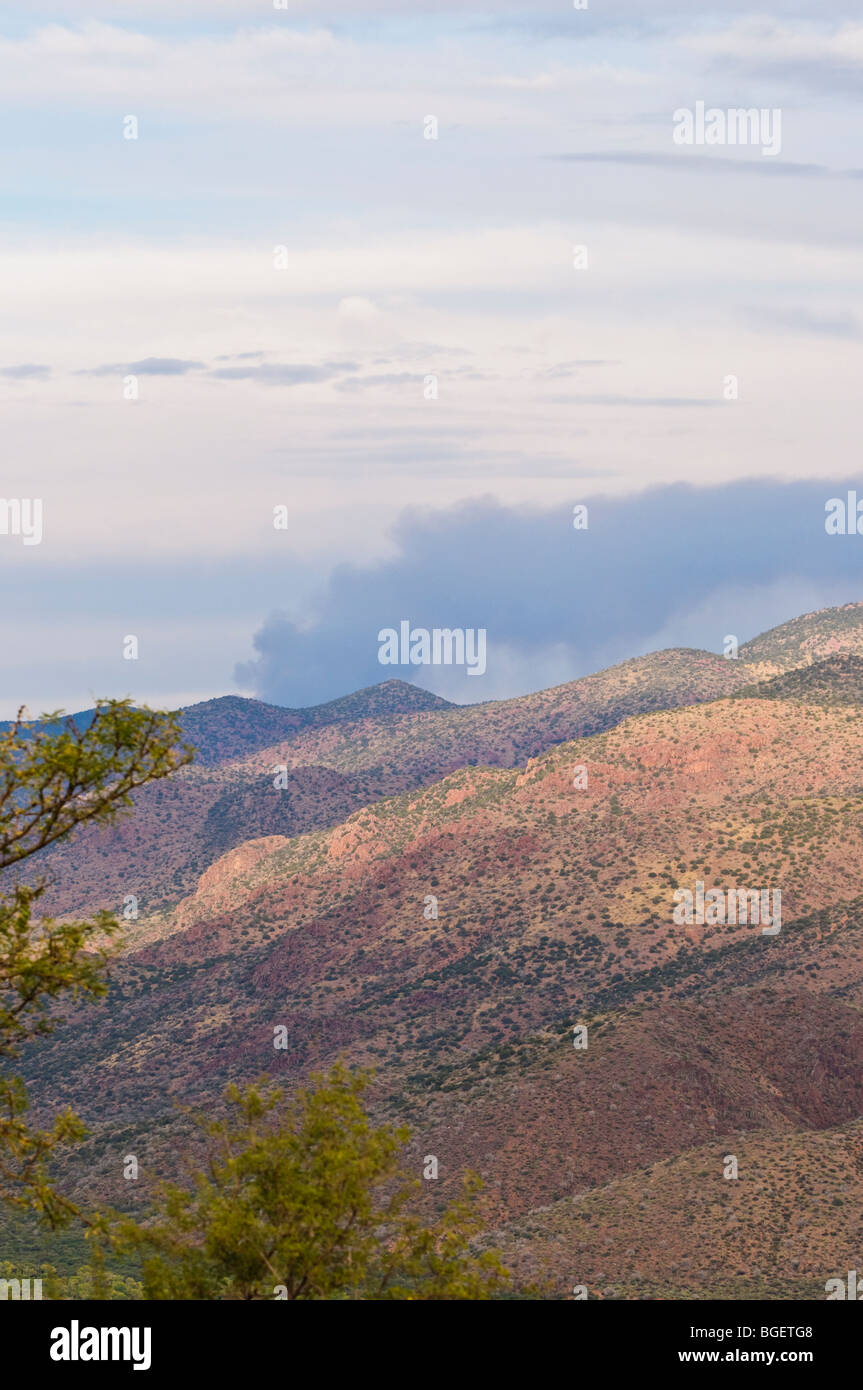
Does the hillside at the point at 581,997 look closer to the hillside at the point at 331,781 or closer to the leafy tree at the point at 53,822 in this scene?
the hillside at the point at 331,781

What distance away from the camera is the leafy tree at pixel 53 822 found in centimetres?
2303

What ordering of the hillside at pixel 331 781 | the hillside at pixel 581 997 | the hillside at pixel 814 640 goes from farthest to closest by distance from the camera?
the hillside at pixel 814 640
the hillside at pixel 331 781
the hillside at pixel 581 997

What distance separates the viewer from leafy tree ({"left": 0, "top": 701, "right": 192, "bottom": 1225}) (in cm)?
2303

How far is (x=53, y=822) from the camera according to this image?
23469 mm

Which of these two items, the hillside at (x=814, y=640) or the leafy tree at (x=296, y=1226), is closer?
the leafy tree at (x=296, y=1226)

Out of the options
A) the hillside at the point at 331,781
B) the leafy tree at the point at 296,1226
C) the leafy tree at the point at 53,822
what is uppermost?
the hillside at the point at 331,781

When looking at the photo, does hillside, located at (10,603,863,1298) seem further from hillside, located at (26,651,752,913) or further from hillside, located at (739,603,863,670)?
hillside, located at (739,603,863,670)

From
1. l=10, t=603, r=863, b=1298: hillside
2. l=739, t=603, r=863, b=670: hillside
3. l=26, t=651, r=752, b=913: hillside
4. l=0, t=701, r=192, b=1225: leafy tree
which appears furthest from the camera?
l=739, t=603, r=863, b=670: hillside

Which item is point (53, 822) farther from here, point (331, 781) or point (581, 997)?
point (331, 781)

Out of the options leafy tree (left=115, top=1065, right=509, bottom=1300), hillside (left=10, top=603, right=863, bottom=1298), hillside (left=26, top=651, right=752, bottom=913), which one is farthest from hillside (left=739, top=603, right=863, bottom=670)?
leafy tree (left=115, top=1065, right=509, bottom=1300)

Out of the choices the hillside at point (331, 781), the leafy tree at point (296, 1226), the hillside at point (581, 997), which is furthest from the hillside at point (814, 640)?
the leafy tree at point (296, 1226)

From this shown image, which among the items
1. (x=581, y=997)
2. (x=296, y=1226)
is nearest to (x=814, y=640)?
(x=581, y=997)

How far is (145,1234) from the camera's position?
2345 centimetres
